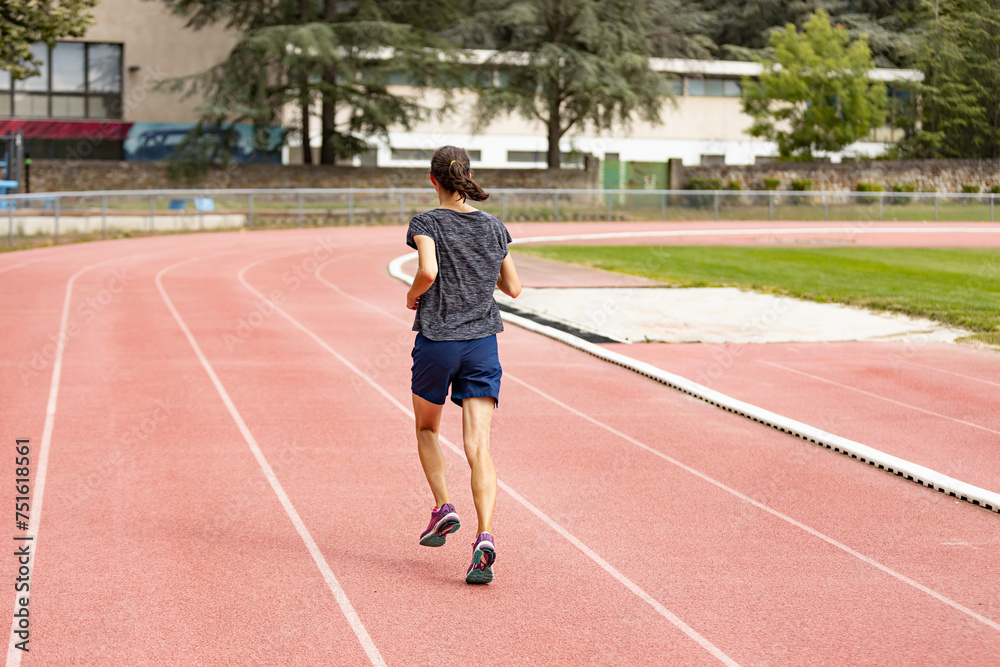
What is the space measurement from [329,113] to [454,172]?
4170 cm

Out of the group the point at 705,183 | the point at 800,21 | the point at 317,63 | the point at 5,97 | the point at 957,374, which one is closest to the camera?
the point at 957,374

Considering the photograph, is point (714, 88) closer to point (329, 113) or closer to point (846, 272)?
point (329, 113)

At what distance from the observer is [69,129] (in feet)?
161

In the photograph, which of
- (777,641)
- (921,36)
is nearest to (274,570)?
(777,641)

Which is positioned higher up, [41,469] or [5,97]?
[5,97]

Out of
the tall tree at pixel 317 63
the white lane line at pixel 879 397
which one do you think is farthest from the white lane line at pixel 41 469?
the tall tree at pixel 317 63

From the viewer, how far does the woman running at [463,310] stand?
17.6 ft

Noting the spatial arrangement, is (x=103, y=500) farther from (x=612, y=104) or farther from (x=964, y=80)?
(x=964, y=80)

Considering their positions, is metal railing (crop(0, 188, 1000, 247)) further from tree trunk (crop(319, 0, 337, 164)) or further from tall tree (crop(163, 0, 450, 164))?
tree trunk (crop(319, 0, 337, 164))

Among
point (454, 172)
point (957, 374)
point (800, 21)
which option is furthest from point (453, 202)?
point (800, 21)

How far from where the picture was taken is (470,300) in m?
5.46

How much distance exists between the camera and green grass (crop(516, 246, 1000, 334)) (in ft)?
54.6

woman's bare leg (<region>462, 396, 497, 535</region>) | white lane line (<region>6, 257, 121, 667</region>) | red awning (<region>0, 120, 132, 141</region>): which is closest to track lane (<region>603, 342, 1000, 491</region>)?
woman's bare leg (<region>462, 396, 497, 535</region>)

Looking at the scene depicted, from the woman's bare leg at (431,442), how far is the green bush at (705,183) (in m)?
47.4
